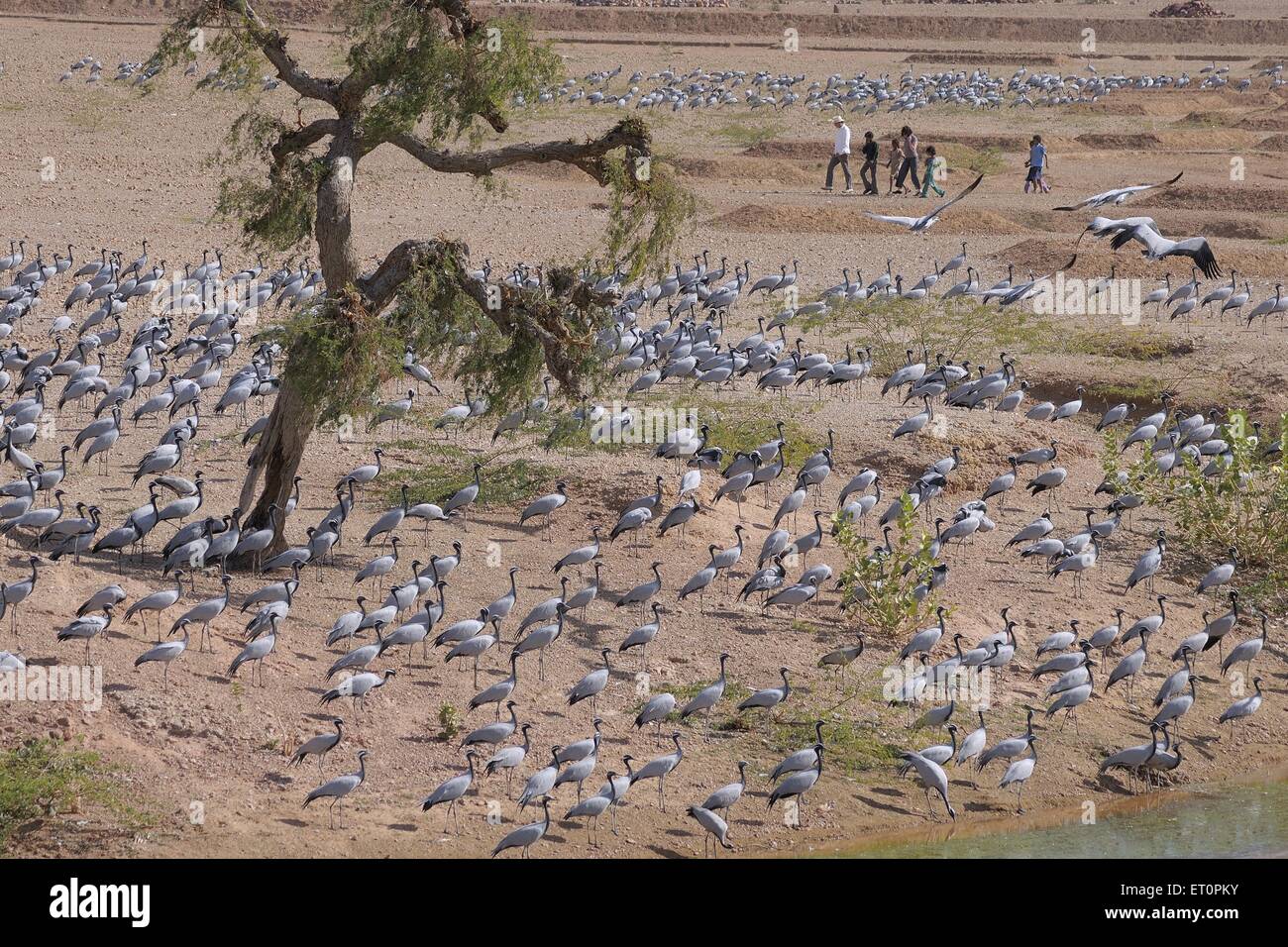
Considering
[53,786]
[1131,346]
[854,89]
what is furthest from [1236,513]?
[854,89]

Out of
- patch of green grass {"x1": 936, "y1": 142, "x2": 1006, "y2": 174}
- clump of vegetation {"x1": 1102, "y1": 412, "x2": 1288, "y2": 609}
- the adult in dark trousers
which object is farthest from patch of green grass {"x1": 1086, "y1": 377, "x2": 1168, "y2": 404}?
patch of green grass {"x1": 936, "y1": 142, "x2": 1006, "y2": 174}

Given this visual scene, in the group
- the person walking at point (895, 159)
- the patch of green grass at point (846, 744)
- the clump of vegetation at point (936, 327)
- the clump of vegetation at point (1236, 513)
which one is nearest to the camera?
the patch of green grass at point (846, 744)

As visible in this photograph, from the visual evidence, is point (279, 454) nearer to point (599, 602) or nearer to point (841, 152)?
point (599, 602)

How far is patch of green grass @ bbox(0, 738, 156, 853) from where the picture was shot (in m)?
11.0

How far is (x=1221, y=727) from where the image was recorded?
47.4 feet

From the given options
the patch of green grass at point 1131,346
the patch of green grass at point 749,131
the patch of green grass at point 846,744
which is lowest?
the patch of green grass at point 846,744

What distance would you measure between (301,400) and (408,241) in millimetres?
1699

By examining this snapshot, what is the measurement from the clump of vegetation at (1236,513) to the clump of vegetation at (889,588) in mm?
3801

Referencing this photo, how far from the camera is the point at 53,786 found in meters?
11.1

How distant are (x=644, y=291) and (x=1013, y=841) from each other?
50.4 feet

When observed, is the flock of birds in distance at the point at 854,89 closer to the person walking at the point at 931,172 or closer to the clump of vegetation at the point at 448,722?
the person walking at the point at 931,172

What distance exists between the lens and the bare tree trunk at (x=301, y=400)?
1437cm

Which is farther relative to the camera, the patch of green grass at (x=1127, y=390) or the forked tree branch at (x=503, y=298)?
the patch of green grass at (x=1127, y=390)

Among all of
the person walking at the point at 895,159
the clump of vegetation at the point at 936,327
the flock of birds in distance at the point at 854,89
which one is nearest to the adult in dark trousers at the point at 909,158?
the person walking at the point at 895,159
